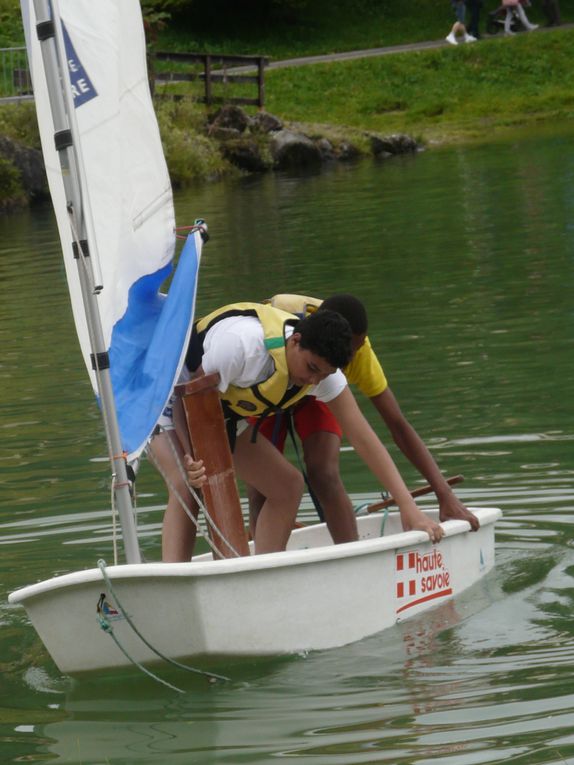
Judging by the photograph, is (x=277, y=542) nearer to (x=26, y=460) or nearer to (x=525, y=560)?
(x=525, y=560)

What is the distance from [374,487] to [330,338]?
254cm

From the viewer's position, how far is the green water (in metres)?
4.50

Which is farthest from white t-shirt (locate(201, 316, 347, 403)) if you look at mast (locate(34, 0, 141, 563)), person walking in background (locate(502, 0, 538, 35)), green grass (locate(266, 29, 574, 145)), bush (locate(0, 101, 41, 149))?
person walking in background (locate(502, 0, 538, 35))

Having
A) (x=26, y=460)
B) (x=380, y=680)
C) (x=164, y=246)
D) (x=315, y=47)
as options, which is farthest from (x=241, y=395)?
(x=315, y=47)

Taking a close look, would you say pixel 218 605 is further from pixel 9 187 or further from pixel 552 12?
pixel 552 12

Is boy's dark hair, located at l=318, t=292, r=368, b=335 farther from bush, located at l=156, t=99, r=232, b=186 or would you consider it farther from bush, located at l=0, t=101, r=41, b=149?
bush, located at l=0, t=101, r=41, b=149

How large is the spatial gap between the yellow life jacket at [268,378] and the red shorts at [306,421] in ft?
0.84

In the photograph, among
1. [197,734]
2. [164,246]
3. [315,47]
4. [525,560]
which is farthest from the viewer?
[315,47]

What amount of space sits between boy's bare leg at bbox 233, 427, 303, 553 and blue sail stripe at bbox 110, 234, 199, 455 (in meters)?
0.45

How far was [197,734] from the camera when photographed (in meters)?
4.57

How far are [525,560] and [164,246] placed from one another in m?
2.01

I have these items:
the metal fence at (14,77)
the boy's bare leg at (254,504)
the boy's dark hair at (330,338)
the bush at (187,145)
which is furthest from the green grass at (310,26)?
the boy's dark hair at (330,338)

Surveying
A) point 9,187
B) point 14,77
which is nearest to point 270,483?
point 9,187

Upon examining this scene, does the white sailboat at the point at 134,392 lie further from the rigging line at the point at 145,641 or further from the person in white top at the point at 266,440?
the person in white top at the point at 266,440
